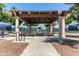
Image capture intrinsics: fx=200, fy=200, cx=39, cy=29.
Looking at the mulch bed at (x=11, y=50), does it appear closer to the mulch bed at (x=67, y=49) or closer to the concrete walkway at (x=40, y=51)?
the concrete walkway at (x=40, y=51)

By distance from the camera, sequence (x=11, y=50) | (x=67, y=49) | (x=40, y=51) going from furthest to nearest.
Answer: (x=67, y=49)
(x=11, y=50)
(x=40, y=51)

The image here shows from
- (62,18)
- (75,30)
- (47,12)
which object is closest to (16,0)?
(47,12)

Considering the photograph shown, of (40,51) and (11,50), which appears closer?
(40,51)

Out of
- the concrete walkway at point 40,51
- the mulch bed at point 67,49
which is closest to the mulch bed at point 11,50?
the concrete walkway at point 40,51

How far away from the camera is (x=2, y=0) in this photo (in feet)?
32.3

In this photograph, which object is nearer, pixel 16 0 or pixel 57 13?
pixel 16 0

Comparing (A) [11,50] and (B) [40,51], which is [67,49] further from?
(A) [11,50]

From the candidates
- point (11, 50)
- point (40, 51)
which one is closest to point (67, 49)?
point (40, 51)

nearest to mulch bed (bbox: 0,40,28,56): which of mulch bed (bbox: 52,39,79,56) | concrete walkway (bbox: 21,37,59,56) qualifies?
concrete walkway (bbox: 21,37,59,56)

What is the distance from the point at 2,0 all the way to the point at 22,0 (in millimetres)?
983

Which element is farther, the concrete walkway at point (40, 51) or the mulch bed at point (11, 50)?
the mulch bed at point (11, 50)

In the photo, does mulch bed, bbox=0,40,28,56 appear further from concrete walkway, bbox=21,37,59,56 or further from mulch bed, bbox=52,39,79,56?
mulch bed, bbox=52,39,79,56

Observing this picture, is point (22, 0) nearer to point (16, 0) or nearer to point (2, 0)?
point (16, 0)

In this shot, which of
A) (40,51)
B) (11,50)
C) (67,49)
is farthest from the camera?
(67,49)
